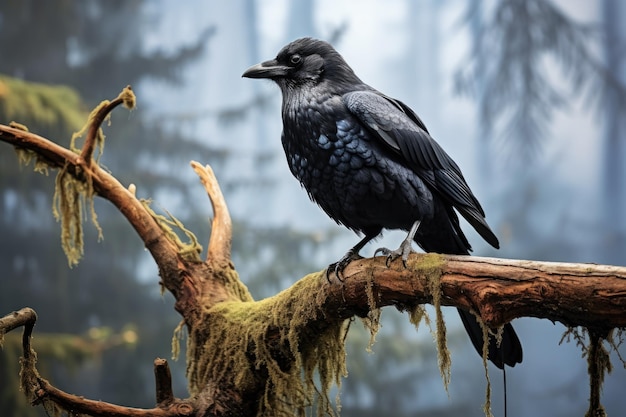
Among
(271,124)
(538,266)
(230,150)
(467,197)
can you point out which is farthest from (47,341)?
(538,266)

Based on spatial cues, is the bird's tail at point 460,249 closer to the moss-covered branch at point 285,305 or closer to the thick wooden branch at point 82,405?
the moss-covered branch at point 285,305

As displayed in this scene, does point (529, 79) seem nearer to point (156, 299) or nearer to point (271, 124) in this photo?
point (271, 124)

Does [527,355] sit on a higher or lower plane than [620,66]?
lower

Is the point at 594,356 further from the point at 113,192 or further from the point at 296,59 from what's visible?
the point at 113,192

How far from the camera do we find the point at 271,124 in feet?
15.4

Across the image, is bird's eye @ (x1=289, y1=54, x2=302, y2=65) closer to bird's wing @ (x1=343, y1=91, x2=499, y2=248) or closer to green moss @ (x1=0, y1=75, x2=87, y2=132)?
bird's wing @ (x1=343, y1=91, x2=499, y2=248)

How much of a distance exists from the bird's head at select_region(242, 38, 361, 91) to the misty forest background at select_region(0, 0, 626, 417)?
2.13 metres

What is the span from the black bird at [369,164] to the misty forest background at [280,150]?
208 cm

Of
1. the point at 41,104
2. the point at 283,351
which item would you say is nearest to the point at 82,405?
the point at 283,351

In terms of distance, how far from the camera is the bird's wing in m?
2.15

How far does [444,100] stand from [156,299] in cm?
263

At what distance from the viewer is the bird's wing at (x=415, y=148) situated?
215 cm

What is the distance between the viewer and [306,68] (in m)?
2.36

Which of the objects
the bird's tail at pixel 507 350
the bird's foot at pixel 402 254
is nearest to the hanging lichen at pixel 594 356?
the bird's tail at pixel 507 350
